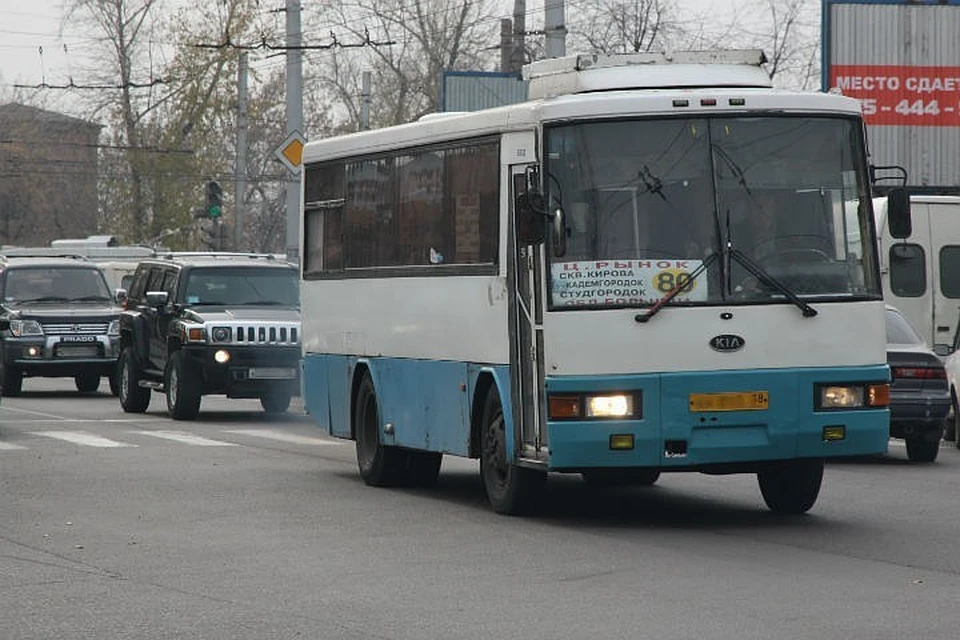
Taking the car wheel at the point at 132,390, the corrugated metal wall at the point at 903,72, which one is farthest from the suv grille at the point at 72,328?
the corrugated metal wall at the point at 903,72

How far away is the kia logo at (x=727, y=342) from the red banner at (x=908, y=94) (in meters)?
30.9

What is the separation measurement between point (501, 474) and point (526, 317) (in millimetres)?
1193

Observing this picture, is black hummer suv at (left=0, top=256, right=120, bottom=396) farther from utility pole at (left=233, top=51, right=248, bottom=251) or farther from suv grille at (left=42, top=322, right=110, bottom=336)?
utility pole at (left=233, top=51, right=248, bottom=251)

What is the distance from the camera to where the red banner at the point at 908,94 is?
4419 cm

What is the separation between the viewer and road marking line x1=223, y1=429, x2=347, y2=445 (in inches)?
930

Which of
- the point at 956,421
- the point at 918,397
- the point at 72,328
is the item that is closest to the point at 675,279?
the point at 918,397

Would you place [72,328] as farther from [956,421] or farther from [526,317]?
[526,317]

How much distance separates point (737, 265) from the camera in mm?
14125

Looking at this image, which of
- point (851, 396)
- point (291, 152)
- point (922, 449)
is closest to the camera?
point (851, 396)

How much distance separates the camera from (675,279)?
14055 mm

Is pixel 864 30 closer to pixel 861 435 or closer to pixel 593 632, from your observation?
pixel 861 435

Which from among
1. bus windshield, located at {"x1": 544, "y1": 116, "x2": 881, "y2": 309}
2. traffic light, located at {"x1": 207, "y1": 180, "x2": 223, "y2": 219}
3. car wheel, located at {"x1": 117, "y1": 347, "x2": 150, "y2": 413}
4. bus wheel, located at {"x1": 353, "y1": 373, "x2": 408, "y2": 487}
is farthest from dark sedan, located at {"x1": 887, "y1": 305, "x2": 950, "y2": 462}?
traffic light, located at {"x1": 207, "y1": 180, "x2": 223, "y2": 219}

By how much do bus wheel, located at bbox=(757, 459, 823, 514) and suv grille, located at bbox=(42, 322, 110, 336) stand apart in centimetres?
1939

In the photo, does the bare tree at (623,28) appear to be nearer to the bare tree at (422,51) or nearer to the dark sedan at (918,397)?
the bare tree at (422,51)
